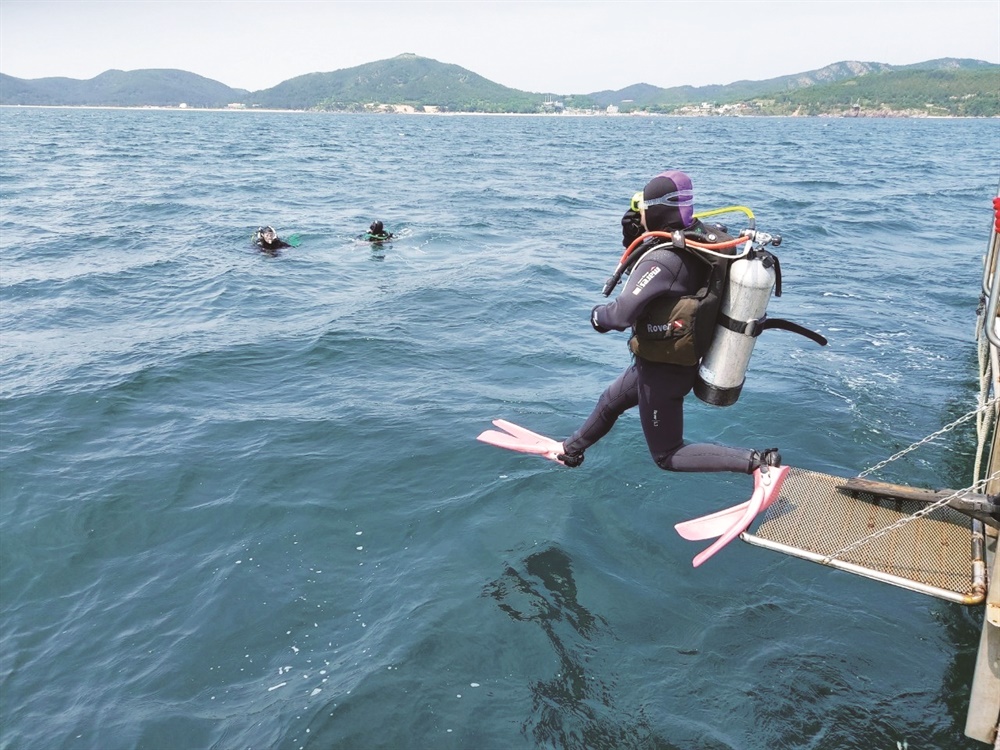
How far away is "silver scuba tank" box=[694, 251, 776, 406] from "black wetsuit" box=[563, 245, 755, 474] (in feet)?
0.62

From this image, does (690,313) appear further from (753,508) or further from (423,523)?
(423,523)

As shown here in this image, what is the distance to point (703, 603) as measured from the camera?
20.3ft

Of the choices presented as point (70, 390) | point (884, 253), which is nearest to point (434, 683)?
point (70, 390)

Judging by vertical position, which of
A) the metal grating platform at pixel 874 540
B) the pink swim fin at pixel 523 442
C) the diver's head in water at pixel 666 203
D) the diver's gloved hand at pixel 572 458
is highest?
the diver's head in water at pixel 666 203

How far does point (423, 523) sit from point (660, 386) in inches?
127

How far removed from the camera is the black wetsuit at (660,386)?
4977 mm

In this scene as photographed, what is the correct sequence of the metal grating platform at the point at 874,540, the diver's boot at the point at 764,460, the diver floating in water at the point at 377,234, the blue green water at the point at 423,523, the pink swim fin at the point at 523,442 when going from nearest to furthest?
the metal grating platform at the point at 874,540, the blue green water at the point at 423,523, the diver's boot at the point at 764,460, the pink swim fin at the point at 523,442, the diver floating in water at the point at 377,234

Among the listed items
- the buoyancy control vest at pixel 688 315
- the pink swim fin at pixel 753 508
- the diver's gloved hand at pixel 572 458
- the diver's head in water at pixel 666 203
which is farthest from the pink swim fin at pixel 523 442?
the diver's head in water at pixel 666 203

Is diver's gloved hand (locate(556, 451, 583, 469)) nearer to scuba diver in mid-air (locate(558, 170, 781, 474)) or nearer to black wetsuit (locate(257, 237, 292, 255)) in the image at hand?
scuba diver in mid-air (locate(558, 170, 781, 474))

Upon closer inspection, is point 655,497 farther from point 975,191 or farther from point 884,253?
point 975,191

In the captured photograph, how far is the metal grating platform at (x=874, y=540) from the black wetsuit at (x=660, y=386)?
61 cm

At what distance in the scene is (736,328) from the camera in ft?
16.8

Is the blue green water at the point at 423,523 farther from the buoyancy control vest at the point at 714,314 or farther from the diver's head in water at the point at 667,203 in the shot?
the diver's head in water at the point at 667,203

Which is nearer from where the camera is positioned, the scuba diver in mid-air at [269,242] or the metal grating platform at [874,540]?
the metal grating platform at [874,540]
